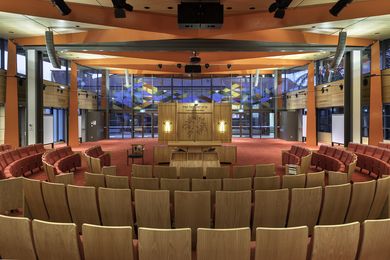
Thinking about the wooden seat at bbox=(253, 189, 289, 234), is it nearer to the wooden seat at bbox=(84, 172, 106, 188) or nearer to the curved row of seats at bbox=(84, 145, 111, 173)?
the wooden seat at bbox=(84, 172, 106, 188)

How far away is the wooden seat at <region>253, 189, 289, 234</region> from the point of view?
151 inches

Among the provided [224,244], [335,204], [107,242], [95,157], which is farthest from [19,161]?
[335,204]

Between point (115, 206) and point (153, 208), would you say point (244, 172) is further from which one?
point (115, 206)

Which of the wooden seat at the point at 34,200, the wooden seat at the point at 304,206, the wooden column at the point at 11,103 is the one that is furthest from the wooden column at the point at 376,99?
the wooden column at the point at 11,103

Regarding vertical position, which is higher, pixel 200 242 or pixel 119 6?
pixel 119 6

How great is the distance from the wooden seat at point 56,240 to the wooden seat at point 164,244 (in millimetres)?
622

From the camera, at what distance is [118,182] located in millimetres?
5035

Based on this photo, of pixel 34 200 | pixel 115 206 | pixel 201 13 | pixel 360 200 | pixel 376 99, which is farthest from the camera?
pixel 376 99

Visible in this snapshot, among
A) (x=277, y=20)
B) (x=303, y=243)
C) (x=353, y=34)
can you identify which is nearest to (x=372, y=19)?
(x=353, y=34)

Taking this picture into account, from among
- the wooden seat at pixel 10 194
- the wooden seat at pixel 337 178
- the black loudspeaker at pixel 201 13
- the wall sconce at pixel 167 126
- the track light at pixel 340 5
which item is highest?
the track light at pixel 340 5

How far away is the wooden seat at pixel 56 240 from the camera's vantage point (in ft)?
8.58

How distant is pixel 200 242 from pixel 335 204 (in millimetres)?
2484

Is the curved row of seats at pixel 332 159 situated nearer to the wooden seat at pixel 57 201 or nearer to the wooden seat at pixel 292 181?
the wooden seat at pixel 292 181

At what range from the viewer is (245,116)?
77.8ft
